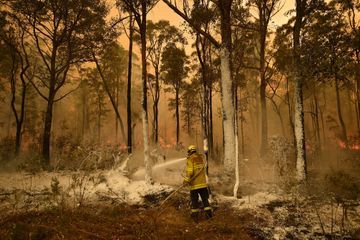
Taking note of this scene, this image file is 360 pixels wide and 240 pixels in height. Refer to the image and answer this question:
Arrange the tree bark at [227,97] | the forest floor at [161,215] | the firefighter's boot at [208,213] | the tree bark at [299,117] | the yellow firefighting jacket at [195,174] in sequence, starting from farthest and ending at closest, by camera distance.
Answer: the tree bark at [227,97]
the tree bark at [299,117]
the yellow firefighting jacket at [195,174]
the firefighter's boot at [208,213]
the forest floor at [161,215]

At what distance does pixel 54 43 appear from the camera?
16938 mm

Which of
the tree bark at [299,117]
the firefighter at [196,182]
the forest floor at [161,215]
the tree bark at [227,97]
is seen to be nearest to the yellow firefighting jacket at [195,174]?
the firefighter at [196,182]

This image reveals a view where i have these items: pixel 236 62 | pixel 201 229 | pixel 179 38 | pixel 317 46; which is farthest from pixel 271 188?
pixel 179 38

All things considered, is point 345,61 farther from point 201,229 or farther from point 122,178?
point 122,178

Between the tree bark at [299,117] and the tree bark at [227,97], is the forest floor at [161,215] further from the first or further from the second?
the tree bark at [227,97]

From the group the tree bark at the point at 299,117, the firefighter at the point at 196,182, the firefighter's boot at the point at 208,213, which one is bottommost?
the firefighter's boot at the point at 208,213

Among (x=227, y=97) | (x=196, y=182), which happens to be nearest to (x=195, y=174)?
(x=196, y=182)

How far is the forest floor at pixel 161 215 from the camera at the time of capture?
19.0 feet

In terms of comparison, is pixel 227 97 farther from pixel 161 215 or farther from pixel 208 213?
pixel 161 215

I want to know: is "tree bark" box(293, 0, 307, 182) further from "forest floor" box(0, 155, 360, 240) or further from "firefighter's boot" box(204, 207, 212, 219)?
"firefighter's boot" box(204, 207, 212, 219)

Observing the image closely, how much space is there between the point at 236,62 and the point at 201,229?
54.2 feet

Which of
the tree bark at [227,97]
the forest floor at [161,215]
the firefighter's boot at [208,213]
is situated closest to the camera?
the forest floor at [161,215]

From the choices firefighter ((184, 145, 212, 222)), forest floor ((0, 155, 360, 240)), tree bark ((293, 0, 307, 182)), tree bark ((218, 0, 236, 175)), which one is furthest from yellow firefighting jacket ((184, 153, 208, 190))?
tree bark ((293, 0, 307, 182))

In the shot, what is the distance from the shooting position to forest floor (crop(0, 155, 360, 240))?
578cm
